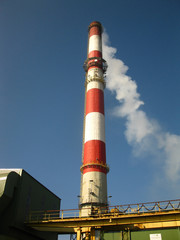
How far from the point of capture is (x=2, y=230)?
25.8m

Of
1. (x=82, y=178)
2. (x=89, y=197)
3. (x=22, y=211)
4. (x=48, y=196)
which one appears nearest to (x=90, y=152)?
(x=82, y=178)

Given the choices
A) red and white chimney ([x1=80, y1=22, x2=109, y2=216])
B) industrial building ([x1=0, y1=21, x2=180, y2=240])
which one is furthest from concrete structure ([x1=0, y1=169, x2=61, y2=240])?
red and white chimney ([x1=80, y1=22, x2=109, y2=216])

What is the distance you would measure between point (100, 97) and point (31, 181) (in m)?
18.4

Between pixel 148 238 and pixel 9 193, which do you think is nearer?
pixel 148 238

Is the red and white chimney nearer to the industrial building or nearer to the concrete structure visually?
the industrial building

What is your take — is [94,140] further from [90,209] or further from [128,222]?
[128,222]

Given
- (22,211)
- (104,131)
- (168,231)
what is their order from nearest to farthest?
(168,231)
(22,211)
(104,131)

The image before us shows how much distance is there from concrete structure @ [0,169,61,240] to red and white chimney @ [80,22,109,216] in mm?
6573

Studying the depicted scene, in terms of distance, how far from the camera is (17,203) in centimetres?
2703

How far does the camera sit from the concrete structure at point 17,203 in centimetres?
2588

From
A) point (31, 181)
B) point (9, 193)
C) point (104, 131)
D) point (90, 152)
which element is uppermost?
point (104, 131)

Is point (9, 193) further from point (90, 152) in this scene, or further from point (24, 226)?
point (90, 152)

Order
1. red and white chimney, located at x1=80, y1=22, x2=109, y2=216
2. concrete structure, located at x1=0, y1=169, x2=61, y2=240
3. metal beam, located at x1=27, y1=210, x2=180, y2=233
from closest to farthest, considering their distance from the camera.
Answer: metal beam, located at x1=27, y1=210, x2=180, y2=233, concrete structure, located at x1=0, y1=169, x2=61, y2=240, red and white chimney, located at x1=80, y1=22, x2=109, y2=216

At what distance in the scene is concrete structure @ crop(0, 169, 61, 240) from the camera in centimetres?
2588
